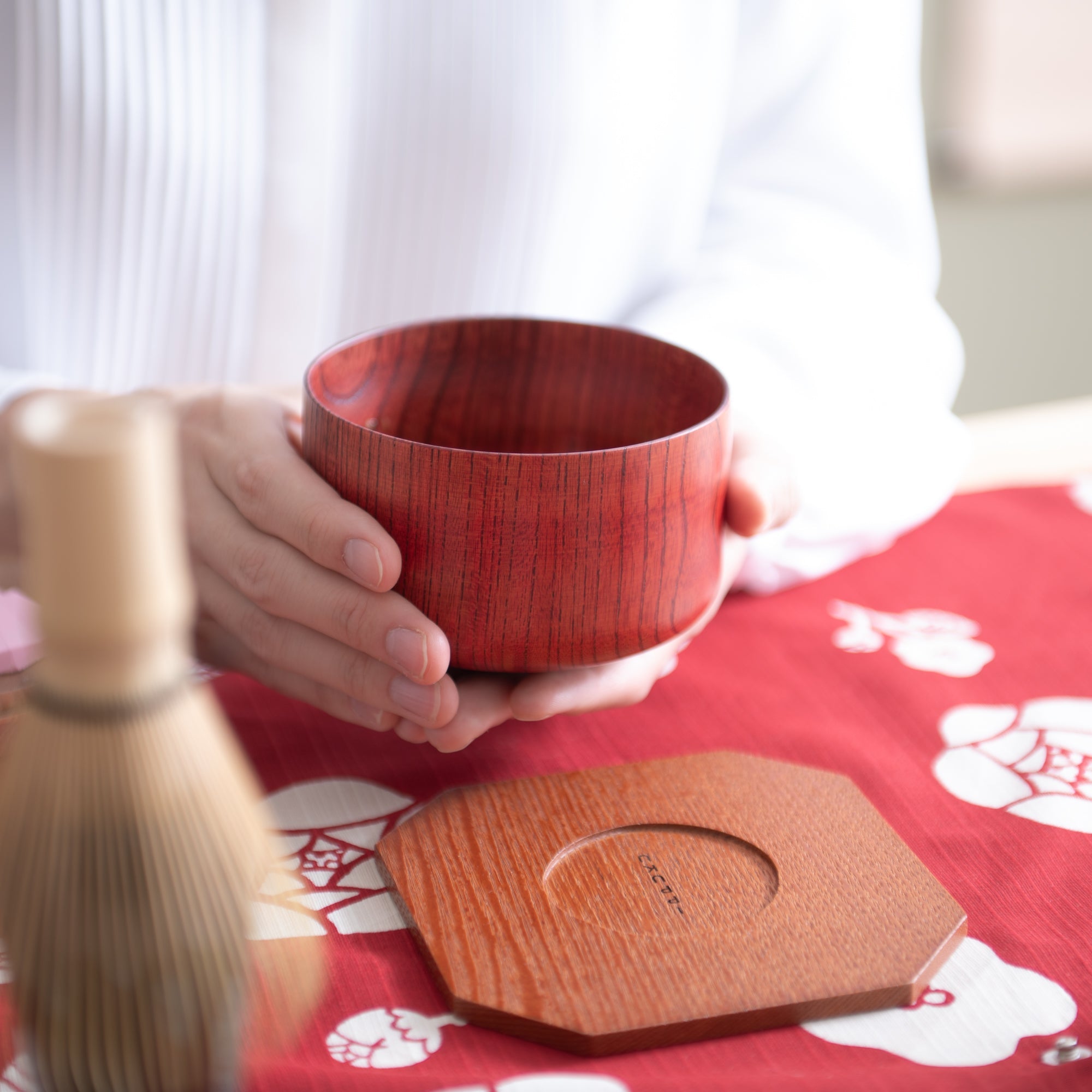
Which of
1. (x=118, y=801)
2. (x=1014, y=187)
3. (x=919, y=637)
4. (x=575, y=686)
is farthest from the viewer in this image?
(x=1014, y=187)

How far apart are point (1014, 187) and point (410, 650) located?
171cm

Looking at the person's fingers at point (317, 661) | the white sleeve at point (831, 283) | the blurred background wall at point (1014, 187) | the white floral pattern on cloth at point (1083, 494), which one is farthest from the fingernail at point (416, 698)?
the blurred background wall at point (1014, 187)

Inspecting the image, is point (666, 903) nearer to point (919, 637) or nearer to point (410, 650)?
point (410, 650)

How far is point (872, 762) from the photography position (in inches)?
15.5

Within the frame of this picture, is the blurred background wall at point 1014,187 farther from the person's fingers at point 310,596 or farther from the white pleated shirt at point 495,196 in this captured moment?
the person's fingers at point 310,596

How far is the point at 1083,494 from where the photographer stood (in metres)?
0.61

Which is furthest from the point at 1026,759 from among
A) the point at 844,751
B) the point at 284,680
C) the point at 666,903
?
the point at 284,680

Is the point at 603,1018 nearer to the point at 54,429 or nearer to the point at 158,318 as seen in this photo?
the point at 54,429

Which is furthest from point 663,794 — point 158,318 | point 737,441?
point 158,318

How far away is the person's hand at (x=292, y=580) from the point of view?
0.33 m

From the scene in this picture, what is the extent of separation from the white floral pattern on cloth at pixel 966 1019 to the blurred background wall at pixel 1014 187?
63.5 inches

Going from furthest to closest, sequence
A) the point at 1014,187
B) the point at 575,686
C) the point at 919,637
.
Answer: the point at 1014,187
the point at 919,637
the point at 575,686

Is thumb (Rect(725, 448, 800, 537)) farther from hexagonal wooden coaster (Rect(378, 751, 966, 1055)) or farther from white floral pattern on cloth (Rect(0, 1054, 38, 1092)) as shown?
white floral pattern on cloth (Rect(0, 1054, 38, 1092))

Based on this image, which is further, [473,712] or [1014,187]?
[1014,187]
